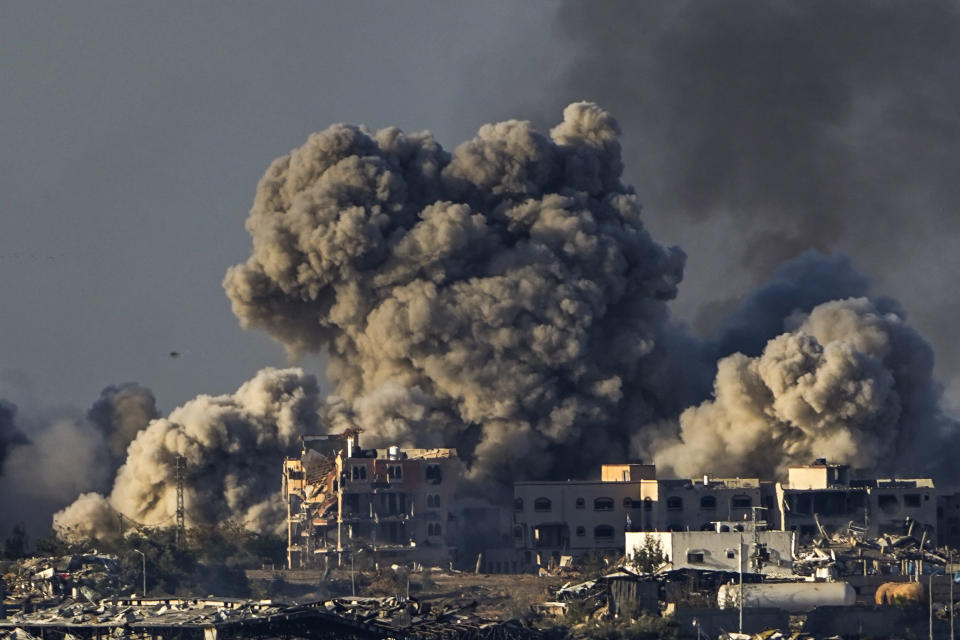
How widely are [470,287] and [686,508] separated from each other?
1449 cm

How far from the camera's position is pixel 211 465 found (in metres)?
135

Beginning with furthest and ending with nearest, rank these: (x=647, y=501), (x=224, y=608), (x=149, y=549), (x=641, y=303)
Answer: (x=641, y=303) < (x=647, y=501) < (x=149, y=549) < (x=224, y=608)

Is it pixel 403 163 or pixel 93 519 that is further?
pixel 403 163

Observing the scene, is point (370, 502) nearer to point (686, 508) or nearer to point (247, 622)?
point (686, 508)

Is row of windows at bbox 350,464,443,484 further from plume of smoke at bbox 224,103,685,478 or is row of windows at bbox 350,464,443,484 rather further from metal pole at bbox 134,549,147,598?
metal pole at bbox 134,549,147,598

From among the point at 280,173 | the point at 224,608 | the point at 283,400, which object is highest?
the point at 280,173

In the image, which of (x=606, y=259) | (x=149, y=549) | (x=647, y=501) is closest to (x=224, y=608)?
(x=149, y=549)

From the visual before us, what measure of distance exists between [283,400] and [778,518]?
21.2 metres

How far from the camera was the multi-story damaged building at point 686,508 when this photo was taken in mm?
132500

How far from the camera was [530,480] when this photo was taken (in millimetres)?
139000

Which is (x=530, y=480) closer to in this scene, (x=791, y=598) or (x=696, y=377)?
(x=696, y=377)

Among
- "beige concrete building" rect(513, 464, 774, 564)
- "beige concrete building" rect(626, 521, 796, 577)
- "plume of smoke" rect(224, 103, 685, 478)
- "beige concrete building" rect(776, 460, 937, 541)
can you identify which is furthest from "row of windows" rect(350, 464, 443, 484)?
"beige concrete building" rect(626, 521, 796, 577)

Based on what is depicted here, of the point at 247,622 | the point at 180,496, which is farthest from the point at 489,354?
the point at 247,622

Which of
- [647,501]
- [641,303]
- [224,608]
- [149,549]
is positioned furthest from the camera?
[641,303]
